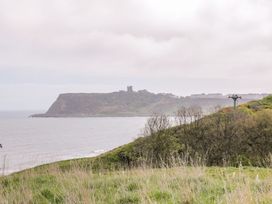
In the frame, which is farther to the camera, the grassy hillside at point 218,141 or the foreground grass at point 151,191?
the grassy hillside at point 218,141

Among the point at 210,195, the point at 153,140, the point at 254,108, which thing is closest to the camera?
the point at 210,195

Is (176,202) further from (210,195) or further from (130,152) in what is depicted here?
(130,152)

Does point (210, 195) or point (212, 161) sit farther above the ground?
point (210, 195)

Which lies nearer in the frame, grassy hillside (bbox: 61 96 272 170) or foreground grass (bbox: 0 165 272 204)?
foreground grass (bbox: 0 165 272 204)

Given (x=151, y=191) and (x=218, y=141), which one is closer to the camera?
(x=151, y=191)

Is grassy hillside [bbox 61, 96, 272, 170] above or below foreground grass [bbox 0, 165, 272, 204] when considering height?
below

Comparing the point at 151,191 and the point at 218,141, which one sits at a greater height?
the point at 151,191

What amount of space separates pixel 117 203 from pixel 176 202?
120 centimetres

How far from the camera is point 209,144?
43.0 m

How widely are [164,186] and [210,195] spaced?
99 centimetres

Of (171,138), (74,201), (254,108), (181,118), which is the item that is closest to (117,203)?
(74,201)

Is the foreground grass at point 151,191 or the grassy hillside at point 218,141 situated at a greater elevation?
the foreground grass at point 151,191

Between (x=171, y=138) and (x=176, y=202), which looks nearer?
(x=176, y=202)

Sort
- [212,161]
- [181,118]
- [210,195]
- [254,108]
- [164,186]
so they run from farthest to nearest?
1. [254,108]
2. [181,118]
3. [212,161]
4. [164,186]
5. [210,195]
